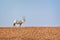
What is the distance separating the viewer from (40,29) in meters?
8.07

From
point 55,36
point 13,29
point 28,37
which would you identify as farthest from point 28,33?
point 55,36

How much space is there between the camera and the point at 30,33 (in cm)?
793

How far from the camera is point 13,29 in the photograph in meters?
7.96

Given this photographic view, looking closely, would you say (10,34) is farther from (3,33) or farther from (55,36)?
(55,36)

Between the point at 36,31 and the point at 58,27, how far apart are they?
104 cm

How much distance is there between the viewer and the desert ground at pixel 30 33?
25.6ft

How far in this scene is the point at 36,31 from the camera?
318 inches

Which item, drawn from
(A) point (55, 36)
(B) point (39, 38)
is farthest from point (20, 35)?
(A) point (55, 36)

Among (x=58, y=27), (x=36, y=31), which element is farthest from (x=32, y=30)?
(x=58, y=27)

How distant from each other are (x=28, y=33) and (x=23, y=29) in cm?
30

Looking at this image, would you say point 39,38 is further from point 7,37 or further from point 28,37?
point 7,37

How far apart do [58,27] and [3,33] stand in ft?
8.38

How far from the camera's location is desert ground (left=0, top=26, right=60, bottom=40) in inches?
307

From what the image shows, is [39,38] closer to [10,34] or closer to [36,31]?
[36,31]
